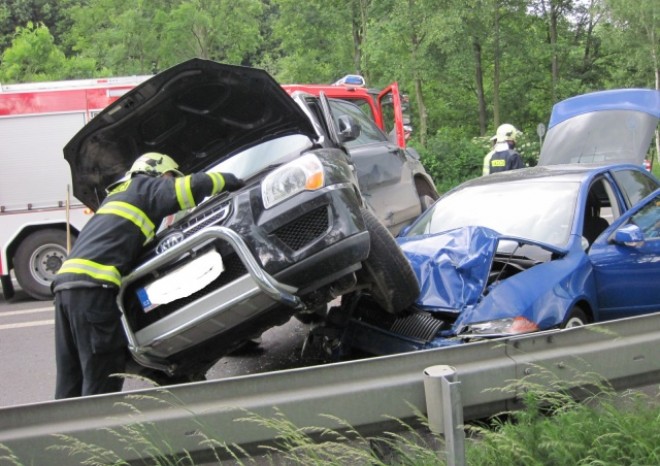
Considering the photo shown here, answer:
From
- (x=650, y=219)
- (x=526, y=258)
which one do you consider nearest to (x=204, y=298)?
(x=526, y=258)

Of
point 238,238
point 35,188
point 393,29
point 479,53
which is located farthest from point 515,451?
point 479,53

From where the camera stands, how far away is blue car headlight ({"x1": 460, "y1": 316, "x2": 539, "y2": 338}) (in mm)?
3990

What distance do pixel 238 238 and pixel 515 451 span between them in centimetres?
169

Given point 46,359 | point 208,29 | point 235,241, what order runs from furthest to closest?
point 208,29
point 46,359
point 235,241

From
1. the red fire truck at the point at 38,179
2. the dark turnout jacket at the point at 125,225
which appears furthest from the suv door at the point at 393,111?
the dark turnout jacket at the point at 125,225

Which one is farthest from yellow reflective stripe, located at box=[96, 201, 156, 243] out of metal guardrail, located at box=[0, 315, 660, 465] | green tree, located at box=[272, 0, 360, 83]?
green tree, located at box=[272, 0, 360, 83]

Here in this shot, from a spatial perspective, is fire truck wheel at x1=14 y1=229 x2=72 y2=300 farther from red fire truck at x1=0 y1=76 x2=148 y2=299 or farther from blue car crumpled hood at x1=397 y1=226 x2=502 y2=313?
blue car crumpled hood at x1=397 y1=226 x2=502 y2=313

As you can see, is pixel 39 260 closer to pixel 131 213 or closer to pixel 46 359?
pixel 46 359

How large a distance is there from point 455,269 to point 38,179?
23.6 ft

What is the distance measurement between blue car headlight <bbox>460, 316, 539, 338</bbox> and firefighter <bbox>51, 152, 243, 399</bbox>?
5.24ft

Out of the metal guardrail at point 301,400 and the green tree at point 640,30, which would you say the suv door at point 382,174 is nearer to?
the metal guardrail at point 301,400

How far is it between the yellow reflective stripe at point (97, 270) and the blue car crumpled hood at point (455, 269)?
6.04 ft

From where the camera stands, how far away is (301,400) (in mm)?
2418

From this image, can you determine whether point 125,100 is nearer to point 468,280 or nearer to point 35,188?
point 468,280
